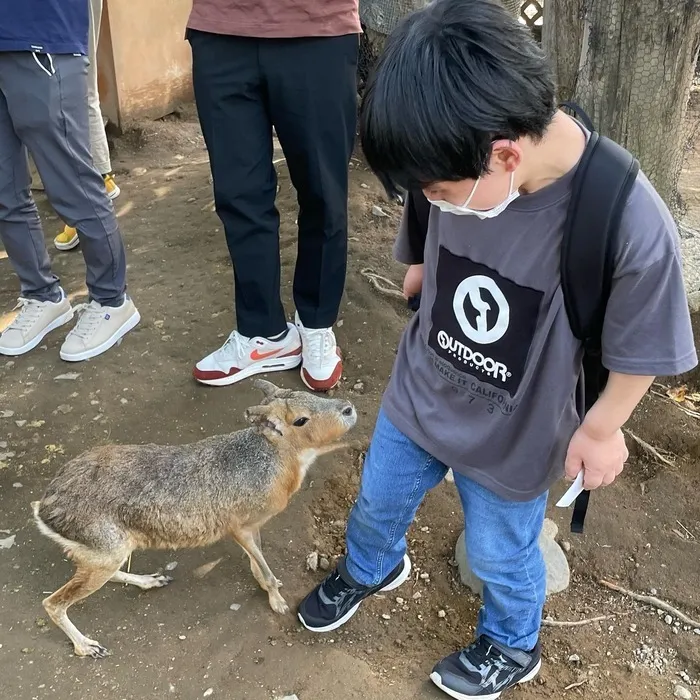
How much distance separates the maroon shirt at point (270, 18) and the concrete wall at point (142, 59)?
4.08 m

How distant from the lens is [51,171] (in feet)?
12.0

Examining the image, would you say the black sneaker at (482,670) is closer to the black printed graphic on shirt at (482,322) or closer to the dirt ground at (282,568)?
the dirt ground at (282,568)

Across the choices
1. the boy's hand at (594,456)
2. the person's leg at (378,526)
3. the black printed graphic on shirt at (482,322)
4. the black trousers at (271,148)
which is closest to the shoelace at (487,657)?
the person's leg at (378,526)

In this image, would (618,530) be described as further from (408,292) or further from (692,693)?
(408,292)

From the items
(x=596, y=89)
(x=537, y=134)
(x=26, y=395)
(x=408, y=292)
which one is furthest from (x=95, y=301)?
(x=537, y=134)

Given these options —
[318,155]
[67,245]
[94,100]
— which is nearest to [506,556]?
[318,155]

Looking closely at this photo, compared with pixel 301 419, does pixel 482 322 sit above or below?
above

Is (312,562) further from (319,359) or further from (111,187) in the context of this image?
(111,187)

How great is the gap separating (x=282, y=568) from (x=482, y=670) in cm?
90

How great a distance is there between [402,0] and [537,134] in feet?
14.7

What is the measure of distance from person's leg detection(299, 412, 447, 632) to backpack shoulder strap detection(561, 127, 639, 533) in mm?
801

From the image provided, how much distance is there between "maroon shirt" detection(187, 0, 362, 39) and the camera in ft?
9.96

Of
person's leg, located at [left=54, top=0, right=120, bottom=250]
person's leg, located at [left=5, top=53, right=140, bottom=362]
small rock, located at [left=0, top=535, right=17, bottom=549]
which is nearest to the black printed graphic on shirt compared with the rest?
small rock, located at [left=0, top=535, right=17, bottom=549]

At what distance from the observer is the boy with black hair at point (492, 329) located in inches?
60.1
